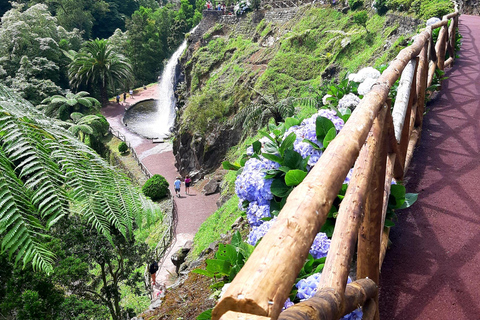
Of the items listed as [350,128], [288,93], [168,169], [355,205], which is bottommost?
[168,169]

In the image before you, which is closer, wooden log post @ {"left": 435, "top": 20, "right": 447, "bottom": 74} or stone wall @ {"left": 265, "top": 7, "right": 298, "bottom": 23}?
wooden log post @ {"left": 435, "top": 20, "right": 447, "bottom": 74}

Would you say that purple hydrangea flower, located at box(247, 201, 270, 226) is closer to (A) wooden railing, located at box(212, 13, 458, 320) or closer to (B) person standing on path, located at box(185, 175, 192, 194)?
(A) wooden railing, located at box(212, 13, 458, 320)

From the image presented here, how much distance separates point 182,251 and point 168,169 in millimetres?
11165

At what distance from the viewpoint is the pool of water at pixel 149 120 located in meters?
28.7

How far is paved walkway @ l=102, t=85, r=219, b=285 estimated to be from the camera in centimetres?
1355

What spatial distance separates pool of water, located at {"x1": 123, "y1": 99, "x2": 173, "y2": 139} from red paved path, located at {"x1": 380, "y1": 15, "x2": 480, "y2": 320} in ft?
81.4

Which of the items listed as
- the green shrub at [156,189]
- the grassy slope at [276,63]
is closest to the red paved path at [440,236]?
the grassy slope at [276,63]

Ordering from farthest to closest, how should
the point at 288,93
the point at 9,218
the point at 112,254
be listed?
the point at 288,93 → the point at 112,254 → the point at 9,218

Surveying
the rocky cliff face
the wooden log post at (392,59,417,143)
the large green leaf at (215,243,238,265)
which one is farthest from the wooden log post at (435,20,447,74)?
the rocky cliff face

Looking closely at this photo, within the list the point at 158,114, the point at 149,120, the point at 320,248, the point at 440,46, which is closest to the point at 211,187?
the point at 440,46

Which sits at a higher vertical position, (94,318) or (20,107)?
(20,107)

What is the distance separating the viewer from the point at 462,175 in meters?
3.12

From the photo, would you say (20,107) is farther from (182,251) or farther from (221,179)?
(221,179)

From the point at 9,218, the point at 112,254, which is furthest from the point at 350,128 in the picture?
the point at 112,254
